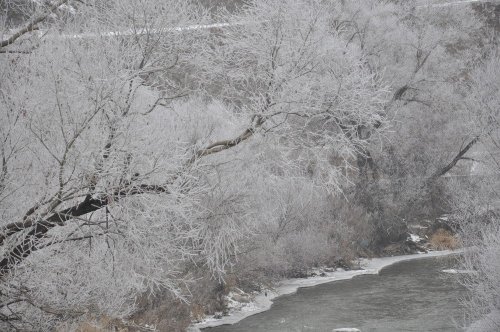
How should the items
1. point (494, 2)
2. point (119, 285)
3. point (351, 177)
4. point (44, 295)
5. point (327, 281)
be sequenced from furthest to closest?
point (494, 2) < point (351, 177) < point (327, 281) < point (119, 285) < point (44, 295)

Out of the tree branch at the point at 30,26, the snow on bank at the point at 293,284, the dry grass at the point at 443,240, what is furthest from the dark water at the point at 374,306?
the tree branch at the point at 30,26

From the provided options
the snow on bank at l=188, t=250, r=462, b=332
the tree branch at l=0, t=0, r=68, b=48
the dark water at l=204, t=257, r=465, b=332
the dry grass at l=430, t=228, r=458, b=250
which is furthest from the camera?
the dry grass at l=430, t=228, r=458, b=250

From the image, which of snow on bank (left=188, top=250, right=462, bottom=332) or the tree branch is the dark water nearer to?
snow on bank (left=188, top=250, right=462, bottom=332)

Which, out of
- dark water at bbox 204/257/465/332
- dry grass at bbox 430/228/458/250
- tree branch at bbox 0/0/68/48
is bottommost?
dry grass at bbox 430/228/458/250

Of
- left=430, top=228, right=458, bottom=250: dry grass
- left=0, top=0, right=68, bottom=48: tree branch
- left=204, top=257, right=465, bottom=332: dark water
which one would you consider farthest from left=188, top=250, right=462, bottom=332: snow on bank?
left=0, top=0, right=68, bottom=48: tree branch

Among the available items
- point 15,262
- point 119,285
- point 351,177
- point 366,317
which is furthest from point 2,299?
point 351,177

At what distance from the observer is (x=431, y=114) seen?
2634cm

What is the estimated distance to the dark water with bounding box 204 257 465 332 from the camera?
13.7m

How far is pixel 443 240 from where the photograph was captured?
2480 cm

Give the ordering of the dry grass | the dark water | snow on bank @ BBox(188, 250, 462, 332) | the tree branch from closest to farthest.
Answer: the tree branch < the dark water < snow on bank @ BBox(188, 250, 462, 332) < the dry grass

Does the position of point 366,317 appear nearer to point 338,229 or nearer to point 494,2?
point 338,229

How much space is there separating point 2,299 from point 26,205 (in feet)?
3.99

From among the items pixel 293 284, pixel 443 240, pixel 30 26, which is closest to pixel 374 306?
pixel 293 284

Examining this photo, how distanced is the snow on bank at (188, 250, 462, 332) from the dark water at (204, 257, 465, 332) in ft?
1.07
